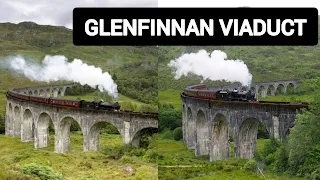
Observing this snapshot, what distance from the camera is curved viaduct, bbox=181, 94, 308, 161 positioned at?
2773 cm

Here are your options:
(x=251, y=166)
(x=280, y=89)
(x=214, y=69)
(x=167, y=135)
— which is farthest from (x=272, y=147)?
(x=280, y=89)

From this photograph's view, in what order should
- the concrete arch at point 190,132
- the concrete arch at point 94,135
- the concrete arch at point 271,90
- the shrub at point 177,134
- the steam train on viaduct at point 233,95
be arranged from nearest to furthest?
the steam train on viaduct at point 233,95, the concrete arch at point 94,135, the concrete arch at point 190,132, the shrub at point 177,134, the concrete arch at point 271,90

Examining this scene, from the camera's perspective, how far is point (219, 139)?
36719 mm

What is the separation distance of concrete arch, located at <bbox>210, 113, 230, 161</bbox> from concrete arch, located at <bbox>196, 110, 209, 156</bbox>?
7.64 ft

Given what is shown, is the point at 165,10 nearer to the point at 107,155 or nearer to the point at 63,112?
the point at 107,155

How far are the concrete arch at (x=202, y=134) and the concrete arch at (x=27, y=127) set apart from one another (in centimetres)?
1916

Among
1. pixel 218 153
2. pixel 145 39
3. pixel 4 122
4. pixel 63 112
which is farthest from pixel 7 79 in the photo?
pixel 145 39

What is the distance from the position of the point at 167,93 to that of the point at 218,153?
168ft

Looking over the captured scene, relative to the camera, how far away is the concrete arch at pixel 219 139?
3600 cm

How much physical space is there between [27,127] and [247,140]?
2574 centimetres

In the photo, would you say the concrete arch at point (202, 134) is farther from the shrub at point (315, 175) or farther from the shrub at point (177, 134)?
the shrub at point (315, 175)

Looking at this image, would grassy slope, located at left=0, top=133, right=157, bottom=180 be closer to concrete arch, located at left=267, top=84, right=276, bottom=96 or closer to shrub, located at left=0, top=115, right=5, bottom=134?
shrub, located at left=0, top=115, right=5, bottom=134

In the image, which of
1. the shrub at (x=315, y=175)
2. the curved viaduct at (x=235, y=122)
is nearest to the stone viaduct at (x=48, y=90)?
the curved viaduct at (x=235, y=122)

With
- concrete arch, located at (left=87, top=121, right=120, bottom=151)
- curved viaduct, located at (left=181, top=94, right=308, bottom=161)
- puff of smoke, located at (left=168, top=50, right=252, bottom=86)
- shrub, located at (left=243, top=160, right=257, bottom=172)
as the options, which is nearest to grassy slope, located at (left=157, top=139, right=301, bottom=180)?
shrub, located at (left=243, top=160, right=257, bottom=172)
